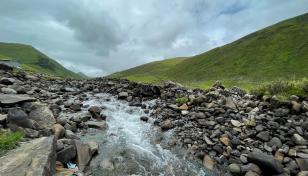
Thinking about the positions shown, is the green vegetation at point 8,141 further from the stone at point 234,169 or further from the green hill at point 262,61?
the green hill at point 262,61

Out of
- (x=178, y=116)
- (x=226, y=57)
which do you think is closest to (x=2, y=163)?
(x=178, y=116)

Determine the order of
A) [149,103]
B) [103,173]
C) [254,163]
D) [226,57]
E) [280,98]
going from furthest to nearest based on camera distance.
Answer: [226,57] < [149,103] < [280,98] < [254,163] < [103,173]

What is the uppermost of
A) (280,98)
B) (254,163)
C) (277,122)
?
(280,98)

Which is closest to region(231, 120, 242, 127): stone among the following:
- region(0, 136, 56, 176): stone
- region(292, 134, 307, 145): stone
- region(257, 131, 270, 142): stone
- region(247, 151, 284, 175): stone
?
region(257, 131, 270, 142): stone

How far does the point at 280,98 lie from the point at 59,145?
55.1 feet

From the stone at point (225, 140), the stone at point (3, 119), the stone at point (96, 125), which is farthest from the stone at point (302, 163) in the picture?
the stone at point (3, 119)

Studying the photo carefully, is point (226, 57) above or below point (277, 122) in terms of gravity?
above

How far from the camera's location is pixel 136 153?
14.5m

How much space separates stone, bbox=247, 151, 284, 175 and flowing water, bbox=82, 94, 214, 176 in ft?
8.35

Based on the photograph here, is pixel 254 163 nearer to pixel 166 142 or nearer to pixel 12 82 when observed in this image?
pixel 166 142

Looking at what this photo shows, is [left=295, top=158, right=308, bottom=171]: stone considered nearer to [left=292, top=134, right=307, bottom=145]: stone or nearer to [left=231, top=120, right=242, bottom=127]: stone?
[left=292, top=134, right=307, bottom=145]: stone

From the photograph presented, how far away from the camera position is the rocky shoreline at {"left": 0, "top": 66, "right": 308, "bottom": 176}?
13.1 m

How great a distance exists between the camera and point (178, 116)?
21.4m

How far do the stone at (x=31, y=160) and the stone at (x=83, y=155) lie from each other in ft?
5.64
